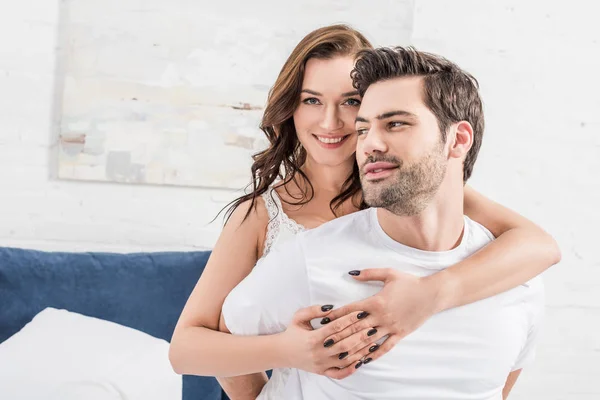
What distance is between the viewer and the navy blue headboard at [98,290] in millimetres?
2398

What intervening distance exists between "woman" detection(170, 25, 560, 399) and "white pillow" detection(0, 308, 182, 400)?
444mm

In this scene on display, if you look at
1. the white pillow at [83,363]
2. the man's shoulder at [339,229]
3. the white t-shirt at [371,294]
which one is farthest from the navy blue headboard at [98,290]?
the man's shoulder at [339,229]

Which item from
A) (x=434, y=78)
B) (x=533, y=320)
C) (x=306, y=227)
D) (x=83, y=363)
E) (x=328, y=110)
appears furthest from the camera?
(x=83, y=363)

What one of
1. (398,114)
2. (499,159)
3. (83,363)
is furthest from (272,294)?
(499,159)

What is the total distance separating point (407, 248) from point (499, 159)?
166cm

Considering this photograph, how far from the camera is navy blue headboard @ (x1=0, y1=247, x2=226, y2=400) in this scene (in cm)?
240

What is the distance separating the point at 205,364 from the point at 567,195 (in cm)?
202

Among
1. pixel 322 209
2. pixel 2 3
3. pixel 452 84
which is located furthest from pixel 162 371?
pixel 2 3

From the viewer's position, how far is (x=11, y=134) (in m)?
2.66

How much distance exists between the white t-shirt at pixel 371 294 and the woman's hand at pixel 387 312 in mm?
38

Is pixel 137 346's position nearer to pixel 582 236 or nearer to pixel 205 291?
pixel 205 291

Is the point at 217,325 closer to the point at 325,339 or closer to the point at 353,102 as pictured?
the point at 325,339

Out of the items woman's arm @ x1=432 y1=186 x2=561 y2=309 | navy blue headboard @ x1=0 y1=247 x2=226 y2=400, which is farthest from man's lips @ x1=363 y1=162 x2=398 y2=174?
navy blue headboard @ x1=0 y1=247 x2=226 y2=400

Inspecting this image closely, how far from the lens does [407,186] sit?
1350 mm
